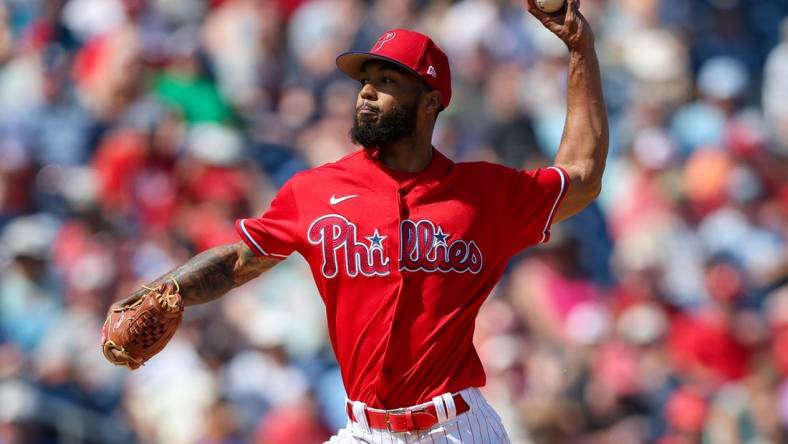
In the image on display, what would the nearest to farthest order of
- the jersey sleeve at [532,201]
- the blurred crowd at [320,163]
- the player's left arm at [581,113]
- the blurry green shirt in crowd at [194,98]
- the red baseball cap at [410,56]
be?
the red baseball cap at [410,56]
the jersey sleeve at [532,201]
the player's left arm at [581,113]
the blurred crowd at [320,163]
the blurry green shirt in crowd at [194,98]

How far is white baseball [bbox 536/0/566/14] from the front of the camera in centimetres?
554

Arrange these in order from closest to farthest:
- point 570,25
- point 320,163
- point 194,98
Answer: point 570,25 < point 320,163 < point 194,98

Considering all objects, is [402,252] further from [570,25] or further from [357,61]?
[570,25]

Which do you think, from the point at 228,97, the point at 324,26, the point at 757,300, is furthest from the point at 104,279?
the point at 757,300

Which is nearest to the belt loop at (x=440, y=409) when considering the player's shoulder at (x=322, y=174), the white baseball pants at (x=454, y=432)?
the white baseball pants at (x=454, y=432)

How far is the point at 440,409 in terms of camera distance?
16.7ft

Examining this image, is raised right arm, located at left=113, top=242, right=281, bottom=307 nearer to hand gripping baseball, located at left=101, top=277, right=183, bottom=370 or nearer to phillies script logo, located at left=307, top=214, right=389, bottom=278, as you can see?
hand gripping baseball, located at left=101, top=277, right=183, bottom=370

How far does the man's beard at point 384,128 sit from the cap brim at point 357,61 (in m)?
0.15

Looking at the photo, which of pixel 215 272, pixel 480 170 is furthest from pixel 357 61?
pixel 215 272

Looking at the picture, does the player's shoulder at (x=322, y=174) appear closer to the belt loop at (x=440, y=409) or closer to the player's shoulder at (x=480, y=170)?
the player's shoulder at (x=480, y=170)

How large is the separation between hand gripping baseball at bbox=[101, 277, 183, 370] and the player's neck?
85 centimetres

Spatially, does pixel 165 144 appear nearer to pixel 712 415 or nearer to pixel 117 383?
pixel 117 383

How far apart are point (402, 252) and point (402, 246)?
2 cm

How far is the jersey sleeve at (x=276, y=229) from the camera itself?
5.25 meters
